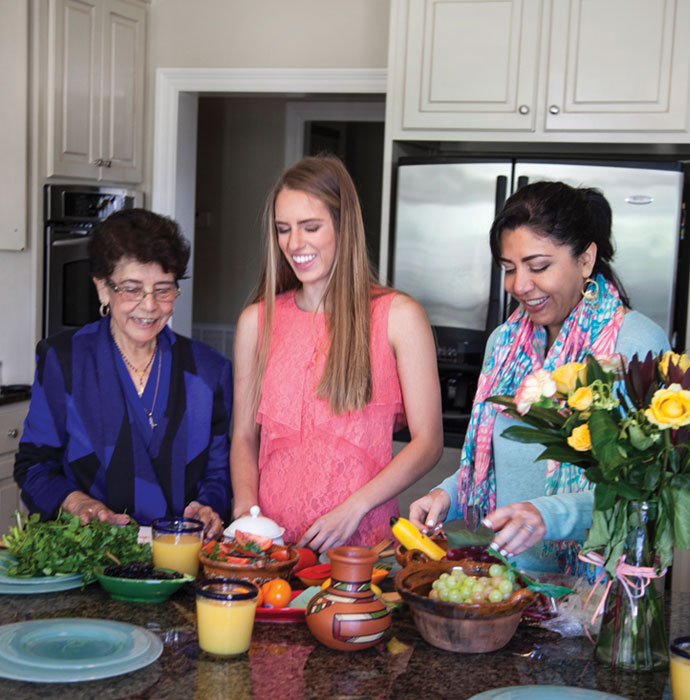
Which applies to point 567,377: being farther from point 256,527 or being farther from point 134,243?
point 134,243

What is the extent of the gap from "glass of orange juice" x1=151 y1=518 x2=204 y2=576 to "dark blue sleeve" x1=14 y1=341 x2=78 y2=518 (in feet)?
1.45

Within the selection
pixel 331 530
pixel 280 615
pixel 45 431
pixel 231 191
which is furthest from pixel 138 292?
pixel 231 191

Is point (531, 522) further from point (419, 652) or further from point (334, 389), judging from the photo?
point (334, 389)

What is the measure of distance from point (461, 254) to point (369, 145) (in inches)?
184

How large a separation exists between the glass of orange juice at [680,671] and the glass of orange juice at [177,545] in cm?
77

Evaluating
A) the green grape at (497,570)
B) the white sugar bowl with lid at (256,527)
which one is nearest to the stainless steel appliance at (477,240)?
the white sugar bowl with lid at (256,527)

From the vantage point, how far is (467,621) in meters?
1.34

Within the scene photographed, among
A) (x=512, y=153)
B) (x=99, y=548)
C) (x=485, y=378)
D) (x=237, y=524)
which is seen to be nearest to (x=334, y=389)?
(x=485, y=378)

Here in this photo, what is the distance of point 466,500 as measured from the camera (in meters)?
1.97

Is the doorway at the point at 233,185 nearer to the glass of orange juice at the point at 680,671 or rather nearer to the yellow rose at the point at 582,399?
the yellow rose at the point at 582,399

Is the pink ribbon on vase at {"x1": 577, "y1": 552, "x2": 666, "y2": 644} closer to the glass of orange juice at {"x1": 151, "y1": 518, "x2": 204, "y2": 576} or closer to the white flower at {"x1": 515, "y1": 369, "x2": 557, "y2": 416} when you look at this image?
the white flower at {"x1": 515, "y1": 369, "x2": 557, "y2": 416}

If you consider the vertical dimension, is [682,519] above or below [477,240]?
below

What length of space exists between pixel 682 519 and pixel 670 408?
162 millimetres

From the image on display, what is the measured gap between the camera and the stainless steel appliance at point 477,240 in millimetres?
3348
